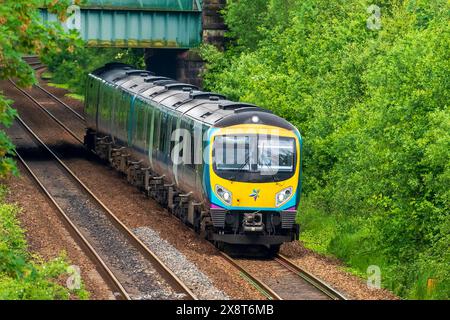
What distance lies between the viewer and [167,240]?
85.8 feet

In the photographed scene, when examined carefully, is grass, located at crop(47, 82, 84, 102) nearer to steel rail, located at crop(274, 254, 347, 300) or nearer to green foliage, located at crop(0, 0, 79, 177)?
steel rail, located at crop(274, 254, 347, 300)

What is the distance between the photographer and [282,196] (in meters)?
24.4

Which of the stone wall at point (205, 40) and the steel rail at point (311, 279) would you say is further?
the stone wall at point (205, 40)

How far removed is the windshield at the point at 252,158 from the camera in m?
24.2

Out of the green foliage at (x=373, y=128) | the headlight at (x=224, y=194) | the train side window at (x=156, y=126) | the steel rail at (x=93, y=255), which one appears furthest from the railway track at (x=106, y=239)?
the green foliage at (x=373, y=128)

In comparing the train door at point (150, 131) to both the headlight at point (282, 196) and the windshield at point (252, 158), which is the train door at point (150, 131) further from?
the headlight at point (282, 196)

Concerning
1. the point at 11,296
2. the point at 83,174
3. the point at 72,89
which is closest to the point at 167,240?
the point at 11,296

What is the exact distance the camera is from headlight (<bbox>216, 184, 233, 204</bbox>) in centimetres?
2421

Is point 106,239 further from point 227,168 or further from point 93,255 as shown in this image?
point 227,168

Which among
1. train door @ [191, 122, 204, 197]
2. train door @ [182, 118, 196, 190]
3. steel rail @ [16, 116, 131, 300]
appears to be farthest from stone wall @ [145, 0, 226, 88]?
train door @ [191, 122, 204, 197]

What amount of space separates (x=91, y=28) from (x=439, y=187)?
86.5 feet

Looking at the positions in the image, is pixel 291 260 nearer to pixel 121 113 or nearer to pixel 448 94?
pixel 448 94

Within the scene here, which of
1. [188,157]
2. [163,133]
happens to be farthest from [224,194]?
[163,133]

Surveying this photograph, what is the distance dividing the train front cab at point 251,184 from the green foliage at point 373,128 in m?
1.94
